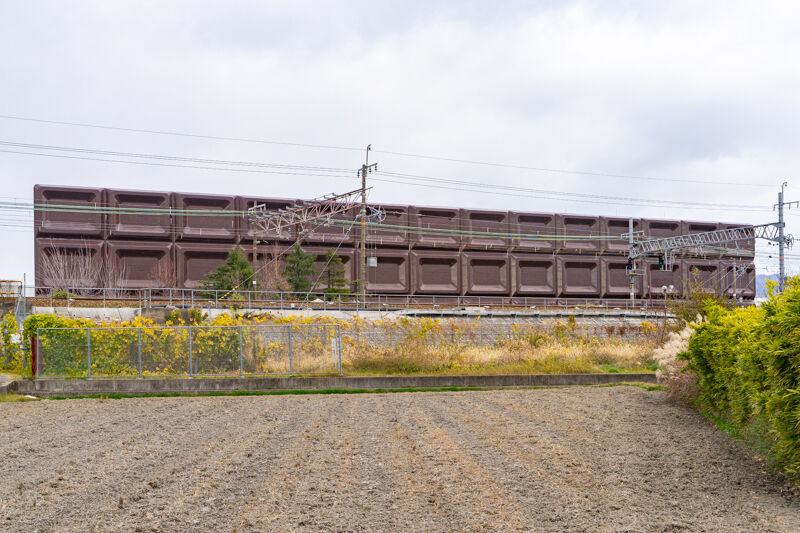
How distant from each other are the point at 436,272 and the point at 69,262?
2328cm

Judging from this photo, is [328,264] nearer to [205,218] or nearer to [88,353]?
[205,218]

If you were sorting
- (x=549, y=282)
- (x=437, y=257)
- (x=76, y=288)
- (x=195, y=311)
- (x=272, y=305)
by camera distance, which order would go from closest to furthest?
(x=195, y=311)
(x=272, y=305)
(x=76, y=288)
(x=437, y=257)
(x=549, y=282)

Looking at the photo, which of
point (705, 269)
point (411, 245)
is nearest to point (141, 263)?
point (411, 245)

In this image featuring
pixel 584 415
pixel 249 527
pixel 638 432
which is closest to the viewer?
pixel 249 527

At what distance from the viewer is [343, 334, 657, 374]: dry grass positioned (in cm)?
1958

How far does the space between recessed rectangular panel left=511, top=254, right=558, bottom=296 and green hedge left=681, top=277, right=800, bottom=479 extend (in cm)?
3976

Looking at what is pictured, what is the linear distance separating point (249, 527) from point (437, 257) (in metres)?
43.1

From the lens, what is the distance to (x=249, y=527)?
5.83 metres

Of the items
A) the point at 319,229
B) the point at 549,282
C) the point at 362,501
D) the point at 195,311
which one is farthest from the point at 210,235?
the point at 362,501

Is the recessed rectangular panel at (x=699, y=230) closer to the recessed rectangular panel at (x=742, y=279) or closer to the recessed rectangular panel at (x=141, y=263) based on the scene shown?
the recessed rectangular panel at (x=742, y=279)

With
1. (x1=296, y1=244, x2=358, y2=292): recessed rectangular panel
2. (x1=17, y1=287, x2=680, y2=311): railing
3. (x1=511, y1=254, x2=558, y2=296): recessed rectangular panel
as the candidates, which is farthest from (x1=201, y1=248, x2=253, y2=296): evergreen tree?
(x1=511, y1=254, x2=558, y2=296): recessed rectangular panel

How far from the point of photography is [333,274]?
44438 mm

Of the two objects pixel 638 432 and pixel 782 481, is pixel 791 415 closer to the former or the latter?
pixel 782 481

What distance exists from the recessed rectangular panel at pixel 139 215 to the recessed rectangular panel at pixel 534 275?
23821 millimetres
